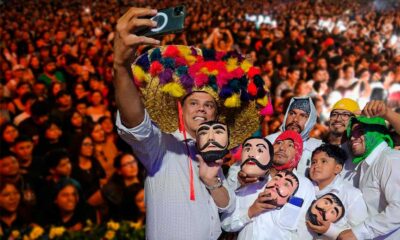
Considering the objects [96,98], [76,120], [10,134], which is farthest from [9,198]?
[96,98]

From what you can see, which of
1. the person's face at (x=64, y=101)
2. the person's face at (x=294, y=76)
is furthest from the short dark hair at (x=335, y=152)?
the person's face at (x=294, y=76)

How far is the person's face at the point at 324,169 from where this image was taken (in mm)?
2596

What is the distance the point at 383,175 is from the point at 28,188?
112 inches

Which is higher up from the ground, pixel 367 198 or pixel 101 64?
pixel 101 64

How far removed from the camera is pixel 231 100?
254 cm

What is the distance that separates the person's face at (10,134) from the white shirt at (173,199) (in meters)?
3.17

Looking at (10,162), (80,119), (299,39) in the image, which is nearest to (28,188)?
(10,162)

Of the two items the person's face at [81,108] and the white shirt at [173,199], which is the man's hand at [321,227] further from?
the person's face at [81,108]

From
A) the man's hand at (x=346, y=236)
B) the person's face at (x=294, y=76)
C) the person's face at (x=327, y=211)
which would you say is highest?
the person's face at (x=294, y=76)

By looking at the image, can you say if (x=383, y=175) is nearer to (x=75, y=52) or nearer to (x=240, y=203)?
(x=240, y=203)

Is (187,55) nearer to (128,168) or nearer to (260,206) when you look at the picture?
(260,206)

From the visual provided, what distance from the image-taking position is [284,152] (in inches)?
98.1

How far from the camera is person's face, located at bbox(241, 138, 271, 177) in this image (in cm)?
222

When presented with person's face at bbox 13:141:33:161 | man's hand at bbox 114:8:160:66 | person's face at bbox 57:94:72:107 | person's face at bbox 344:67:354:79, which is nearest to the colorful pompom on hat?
man's hand at bbox 114:8:160:66
